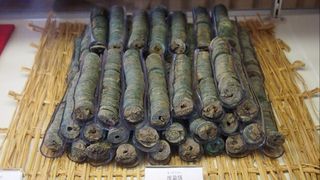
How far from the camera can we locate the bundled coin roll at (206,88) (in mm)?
981

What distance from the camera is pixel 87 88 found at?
3.37 ft

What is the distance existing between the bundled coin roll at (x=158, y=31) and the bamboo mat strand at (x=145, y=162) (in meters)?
0.26

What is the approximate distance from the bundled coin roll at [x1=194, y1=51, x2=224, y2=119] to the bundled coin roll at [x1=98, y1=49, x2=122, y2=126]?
0.60 ft

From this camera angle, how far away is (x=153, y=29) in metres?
1.27

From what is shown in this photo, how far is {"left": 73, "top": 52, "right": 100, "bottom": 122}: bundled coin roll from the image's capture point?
3.19ft

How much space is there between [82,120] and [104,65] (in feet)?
0.62

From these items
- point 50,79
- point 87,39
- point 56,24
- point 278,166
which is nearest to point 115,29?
point 87,39

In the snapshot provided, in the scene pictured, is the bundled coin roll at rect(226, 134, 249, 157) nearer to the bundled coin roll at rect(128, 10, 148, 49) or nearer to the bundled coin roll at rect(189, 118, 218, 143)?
the bundled coin roll at rect(189, 118, 218, 143)

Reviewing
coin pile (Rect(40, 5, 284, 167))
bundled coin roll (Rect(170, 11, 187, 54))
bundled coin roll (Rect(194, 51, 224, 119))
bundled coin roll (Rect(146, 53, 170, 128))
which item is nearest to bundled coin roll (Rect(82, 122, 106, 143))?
coin pile (Rect(40, 5, 284, 167))

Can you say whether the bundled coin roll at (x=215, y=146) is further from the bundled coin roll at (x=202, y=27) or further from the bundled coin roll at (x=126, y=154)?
the bundled coin roll at (x=202, y=27)

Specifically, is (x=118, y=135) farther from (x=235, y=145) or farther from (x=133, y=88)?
(x=235, y=145)

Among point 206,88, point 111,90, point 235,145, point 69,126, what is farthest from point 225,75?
point 69,126

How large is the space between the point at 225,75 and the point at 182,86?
0.10m

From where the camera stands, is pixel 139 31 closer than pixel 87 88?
No
